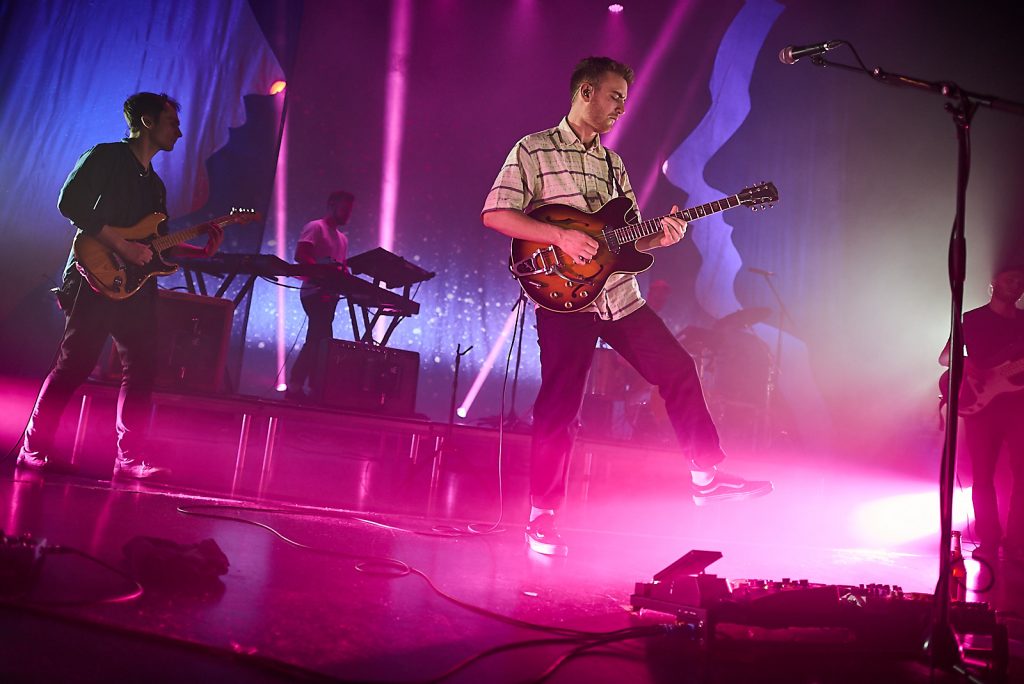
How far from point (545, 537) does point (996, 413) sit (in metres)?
3.76

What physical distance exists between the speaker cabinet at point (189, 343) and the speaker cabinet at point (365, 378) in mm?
748

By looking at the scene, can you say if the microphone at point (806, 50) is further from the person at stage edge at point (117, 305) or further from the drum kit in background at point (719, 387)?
the drum kit in background at point (719, 387)

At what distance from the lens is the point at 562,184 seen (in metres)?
3.21

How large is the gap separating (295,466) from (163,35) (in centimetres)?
451

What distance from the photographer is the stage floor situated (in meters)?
1.36

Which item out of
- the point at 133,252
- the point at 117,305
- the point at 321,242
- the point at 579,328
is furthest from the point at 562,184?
the point at 321,242

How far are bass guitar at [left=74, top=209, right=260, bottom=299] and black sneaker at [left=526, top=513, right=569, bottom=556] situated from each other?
2.45m

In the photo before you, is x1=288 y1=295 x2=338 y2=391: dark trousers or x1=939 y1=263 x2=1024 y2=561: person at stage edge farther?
x1=288 y1=295 x2=338 y2=391: dark trousers

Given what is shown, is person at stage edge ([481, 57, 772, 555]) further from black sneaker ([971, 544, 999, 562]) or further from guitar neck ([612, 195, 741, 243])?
black sneaker ([971, 544, 999, 562])

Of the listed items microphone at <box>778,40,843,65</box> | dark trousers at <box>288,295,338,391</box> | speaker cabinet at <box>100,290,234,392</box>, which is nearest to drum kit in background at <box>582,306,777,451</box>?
dark trousers at <box>288,295,338,391</box>

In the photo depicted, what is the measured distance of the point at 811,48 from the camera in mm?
2416

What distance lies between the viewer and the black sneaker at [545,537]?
9.94ft

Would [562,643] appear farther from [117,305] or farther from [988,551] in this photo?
[988,551]

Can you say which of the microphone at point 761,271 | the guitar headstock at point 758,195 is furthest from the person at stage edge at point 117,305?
the microphone at point 761,271
